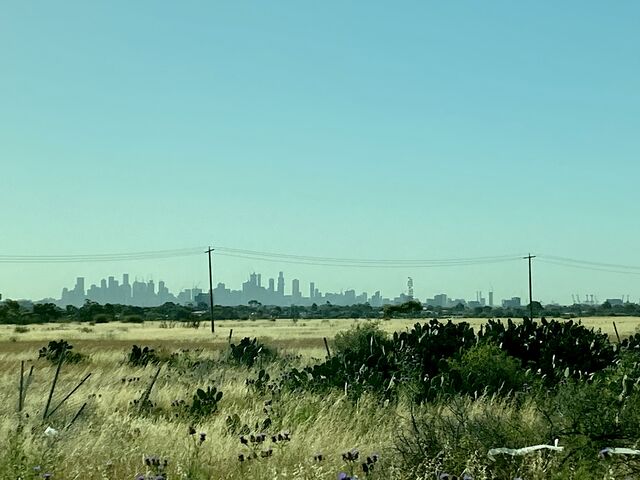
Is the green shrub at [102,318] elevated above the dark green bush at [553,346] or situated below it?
below

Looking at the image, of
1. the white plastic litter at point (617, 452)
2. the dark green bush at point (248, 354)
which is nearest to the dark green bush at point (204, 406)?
the white plastic litter at point (617, 452)

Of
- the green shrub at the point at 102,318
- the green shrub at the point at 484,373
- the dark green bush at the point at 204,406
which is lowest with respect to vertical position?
the green shrub at the point at 102,318

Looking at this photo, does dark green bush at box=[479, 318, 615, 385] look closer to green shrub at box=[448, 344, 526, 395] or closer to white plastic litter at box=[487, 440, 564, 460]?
green shrub at box=[448, 344, 526, 395]

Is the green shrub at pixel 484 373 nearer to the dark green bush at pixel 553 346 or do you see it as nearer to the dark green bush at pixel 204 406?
the dark green bush at pixel 553 346

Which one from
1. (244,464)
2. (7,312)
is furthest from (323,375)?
(7,312)

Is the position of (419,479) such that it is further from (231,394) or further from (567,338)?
(567,338)

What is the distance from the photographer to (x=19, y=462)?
686 centimetres

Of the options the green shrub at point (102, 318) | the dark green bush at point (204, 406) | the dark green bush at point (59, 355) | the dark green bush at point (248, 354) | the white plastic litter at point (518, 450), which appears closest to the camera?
the white plastic litter at point (518, 450)

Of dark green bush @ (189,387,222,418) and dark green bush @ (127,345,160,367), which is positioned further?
dark green bush @ (127,345,160,367)

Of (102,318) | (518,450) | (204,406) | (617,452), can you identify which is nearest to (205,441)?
(204,406)

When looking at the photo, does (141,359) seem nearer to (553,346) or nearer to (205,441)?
(553,346)

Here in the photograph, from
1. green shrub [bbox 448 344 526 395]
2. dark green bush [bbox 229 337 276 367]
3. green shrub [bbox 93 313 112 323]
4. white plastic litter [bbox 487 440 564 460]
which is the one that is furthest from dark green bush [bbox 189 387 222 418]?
green shrub [bbox 93 313 112 323]

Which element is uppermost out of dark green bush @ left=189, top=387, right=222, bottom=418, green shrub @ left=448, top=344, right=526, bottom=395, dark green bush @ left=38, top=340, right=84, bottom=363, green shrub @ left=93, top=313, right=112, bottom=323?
green shrub @ left=448, top=344, right=526, bottom=395

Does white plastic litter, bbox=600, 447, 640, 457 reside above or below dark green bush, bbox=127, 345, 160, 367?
above
